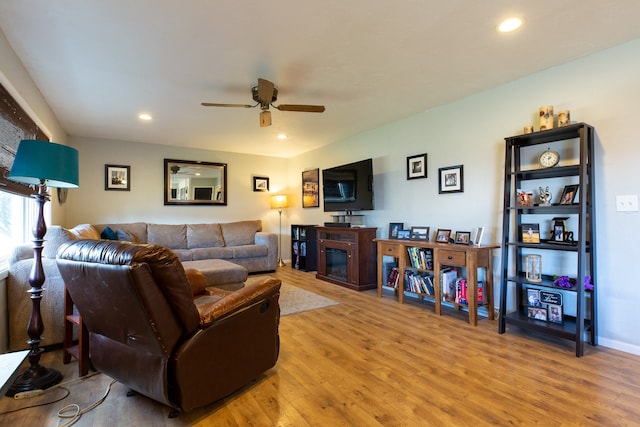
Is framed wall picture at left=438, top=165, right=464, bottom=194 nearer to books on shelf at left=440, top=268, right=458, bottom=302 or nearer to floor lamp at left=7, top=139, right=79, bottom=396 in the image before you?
books on shelf at left=440, top=268, right=458, bottom=302

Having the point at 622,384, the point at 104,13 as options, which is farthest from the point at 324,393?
the point at 104,13

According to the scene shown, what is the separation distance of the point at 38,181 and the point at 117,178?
3719mm

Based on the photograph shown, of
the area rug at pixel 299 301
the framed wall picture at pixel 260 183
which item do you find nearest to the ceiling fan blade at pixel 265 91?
the area rug at pixel 299 301

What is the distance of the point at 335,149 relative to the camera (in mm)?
5367

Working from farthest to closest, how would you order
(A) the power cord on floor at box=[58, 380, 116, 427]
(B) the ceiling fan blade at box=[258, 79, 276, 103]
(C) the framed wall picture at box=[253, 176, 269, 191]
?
(C) the framed wall picture at box=[253, 176, 269, 191] → (B) the ceiling fan blade at box=[258, 79, 276, 103] → (A) the power cord on floor at box=[58, 380, 116, 427]

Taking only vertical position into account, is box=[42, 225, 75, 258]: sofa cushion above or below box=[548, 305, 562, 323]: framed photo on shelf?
above

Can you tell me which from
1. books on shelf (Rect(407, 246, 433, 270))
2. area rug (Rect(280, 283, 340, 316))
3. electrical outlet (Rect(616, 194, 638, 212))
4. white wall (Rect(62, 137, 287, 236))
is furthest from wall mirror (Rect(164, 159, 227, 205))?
electrical outlet (Rect(616, 194, 638, 212))

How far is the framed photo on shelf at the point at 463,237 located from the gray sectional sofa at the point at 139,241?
3.12 meters

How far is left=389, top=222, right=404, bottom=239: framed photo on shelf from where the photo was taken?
4.04 metres

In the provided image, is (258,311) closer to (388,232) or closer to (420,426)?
(420,426)

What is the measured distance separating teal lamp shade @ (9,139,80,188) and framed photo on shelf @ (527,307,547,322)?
3.57 m

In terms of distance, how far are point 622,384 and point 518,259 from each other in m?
1.16

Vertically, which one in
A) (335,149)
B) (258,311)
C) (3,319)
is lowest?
(3,319)

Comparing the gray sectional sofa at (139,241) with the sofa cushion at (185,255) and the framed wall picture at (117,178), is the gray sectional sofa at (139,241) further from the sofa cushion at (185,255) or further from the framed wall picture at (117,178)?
the framed wall picture at (117,178)
